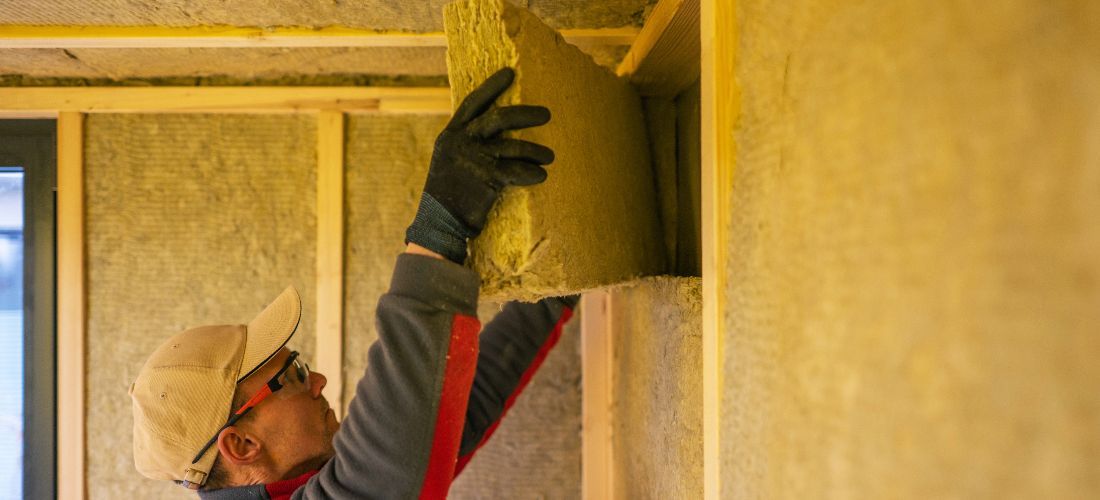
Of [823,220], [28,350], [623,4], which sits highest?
[623,4]

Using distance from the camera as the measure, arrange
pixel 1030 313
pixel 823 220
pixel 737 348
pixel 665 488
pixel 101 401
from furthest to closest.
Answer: pixel 101 401 < pixel 665 488 < pixel 737 348 < pixel 823 220 < pixel 1030 313

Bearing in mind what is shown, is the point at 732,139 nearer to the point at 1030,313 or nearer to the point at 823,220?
the point at 823,220

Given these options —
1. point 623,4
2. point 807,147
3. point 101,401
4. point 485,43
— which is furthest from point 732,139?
point 101,401

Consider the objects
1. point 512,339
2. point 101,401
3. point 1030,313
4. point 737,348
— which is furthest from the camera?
point 101,401

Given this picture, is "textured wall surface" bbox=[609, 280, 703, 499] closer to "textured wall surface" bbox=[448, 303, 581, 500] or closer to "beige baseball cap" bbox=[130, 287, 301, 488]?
"textured wall surface" bbox=[448, 303, 581, 500]

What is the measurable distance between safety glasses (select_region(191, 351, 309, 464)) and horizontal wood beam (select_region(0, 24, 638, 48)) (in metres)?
0.56

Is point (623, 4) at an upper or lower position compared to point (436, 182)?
upper

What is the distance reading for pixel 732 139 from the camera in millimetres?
562

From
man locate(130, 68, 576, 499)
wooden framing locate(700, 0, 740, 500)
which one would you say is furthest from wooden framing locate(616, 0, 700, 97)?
man locate(130, 68, 576, 499)

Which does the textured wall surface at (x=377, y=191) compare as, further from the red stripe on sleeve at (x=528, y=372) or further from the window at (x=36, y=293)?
the window at (x=36, y=293)

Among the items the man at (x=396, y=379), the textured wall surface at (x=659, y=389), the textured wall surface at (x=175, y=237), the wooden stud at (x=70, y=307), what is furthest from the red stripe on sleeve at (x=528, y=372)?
the wooden stud at (x=70, y=307)

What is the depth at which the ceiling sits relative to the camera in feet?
3.16

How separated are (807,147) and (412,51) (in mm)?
1031

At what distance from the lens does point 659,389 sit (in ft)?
3.06
